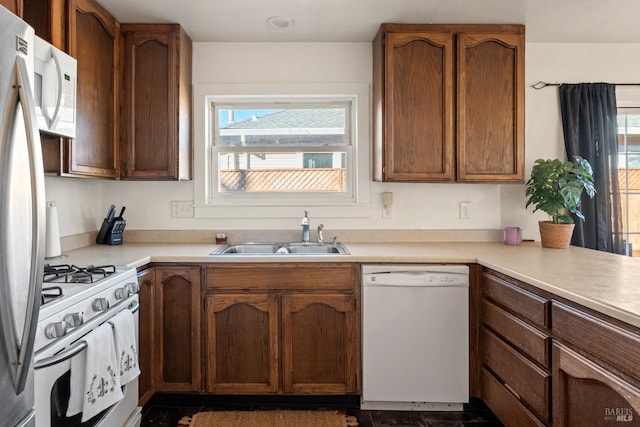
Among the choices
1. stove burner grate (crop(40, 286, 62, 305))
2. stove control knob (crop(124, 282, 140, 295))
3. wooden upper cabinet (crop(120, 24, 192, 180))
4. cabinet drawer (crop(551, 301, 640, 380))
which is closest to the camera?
cabinet drawer (crop(551, 301, 640, 380))

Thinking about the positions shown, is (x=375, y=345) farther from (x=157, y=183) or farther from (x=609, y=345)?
(x=157, y=183)

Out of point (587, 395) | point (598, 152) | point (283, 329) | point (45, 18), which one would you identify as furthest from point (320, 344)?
point (598, 152)

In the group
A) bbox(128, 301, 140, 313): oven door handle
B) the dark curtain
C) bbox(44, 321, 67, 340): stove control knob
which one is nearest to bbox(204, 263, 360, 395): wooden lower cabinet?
bbox(128, 301, 140, 313): oven door handle

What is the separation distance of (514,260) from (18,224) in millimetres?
2049

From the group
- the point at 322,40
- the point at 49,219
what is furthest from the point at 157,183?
the point at 322,40

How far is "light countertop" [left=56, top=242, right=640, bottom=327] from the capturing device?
1.29 meters

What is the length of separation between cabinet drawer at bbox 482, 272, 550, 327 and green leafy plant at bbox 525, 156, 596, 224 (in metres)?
0.76

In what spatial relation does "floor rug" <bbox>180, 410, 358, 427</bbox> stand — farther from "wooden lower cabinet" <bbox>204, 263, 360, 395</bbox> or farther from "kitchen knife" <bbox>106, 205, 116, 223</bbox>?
"kitchen knife" <bbox>106, 205, 116, 223</bbox>

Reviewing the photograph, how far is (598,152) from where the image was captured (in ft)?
8.61

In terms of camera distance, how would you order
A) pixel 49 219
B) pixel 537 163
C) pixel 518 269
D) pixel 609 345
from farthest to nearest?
pixel 537 163, pixel 49 219, pixel 518 269, pixel 609 345

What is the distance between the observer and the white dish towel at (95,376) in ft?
4.24

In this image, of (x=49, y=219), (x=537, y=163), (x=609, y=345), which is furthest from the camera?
(x=537, y=163)

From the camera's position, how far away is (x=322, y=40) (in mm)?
2678

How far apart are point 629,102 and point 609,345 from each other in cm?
235
